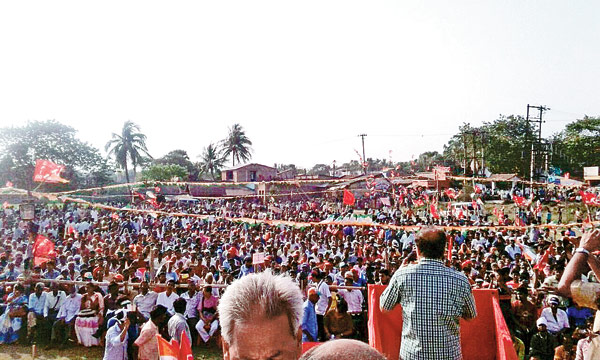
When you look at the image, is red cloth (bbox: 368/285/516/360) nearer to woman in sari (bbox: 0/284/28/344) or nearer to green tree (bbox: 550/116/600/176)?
woman in sari (bbox: 0/284/28/344)

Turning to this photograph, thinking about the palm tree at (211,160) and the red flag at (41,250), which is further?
the palm tree at (211,160)

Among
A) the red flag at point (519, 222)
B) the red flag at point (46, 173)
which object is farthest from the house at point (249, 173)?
the red flag at point (46, 173)

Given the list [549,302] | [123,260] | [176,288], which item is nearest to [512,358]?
[549,302]

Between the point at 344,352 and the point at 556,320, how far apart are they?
6802 millimetres

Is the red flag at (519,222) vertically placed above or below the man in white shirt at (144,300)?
below

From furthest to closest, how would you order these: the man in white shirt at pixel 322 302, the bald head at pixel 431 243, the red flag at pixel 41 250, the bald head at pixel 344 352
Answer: the red flag at pixel 41 250 < the man in white shirt at pixel 322 302 < the bald head at pixel 431 243 < the bald head at pixel 344 352

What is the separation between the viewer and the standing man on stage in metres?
2.49

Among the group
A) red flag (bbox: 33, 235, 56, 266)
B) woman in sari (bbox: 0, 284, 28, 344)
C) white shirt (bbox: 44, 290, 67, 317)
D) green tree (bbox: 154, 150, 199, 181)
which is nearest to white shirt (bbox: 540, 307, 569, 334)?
white shirt (bbox: 44, 290, 67, 317)

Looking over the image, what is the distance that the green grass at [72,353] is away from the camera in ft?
24.3

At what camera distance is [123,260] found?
11109 mm

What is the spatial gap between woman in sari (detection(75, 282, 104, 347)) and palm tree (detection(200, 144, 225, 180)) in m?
50.5

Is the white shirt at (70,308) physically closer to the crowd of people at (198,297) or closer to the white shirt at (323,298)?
the crowd of people at (198,297)

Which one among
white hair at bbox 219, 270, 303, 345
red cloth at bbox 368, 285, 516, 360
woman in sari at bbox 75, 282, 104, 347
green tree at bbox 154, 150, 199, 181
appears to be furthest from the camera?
green tree at bbox 154, 150, 199, 181

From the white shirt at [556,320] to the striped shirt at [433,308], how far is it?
486cm
